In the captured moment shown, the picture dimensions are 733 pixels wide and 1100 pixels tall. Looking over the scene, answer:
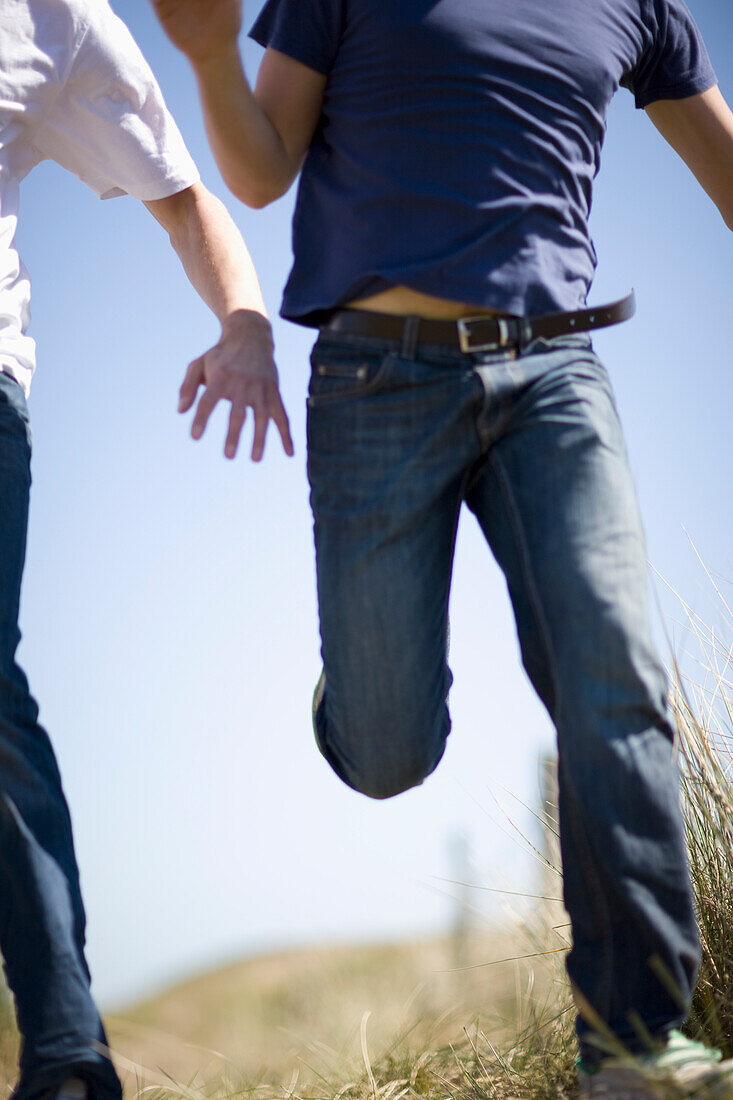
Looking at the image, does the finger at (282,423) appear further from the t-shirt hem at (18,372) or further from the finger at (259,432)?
the t-shirt hem at (18,372)

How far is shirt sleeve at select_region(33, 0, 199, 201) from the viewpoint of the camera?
6.84ft

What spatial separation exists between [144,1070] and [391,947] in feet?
27.5

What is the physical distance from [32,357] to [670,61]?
1.41m

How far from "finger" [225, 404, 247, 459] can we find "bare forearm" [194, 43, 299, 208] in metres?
0.43

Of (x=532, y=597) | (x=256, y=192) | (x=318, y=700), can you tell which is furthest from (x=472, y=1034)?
(x=256, y=192)

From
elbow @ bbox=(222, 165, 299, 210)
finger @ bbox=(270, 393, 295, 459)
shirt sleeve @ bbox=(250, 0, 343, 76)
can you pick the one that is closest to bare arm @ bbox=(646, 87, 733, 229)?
shirt sleeve @ bbox=(250, 0, 343, 76)

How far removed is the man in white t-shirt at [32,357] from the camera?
1604 mm

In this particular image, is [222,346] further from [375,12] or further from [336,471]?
[375,12]

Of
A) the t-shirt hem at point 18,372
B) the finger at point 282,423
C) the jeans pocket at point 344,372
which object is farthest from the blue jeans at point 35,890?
the jeans pocket at point 344,372

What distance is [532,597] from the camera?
5.43 feet

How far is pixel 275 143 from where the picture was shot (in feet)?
6.22

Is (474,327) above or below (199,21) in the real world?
below

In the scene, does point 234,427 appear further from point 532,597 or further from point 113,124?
point 113,124

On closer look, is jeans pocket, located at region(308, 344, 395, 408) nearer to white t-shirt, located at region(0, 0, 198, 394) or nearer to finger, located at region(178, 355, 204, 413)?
finger, located at region(178, 355, 204, 413)
